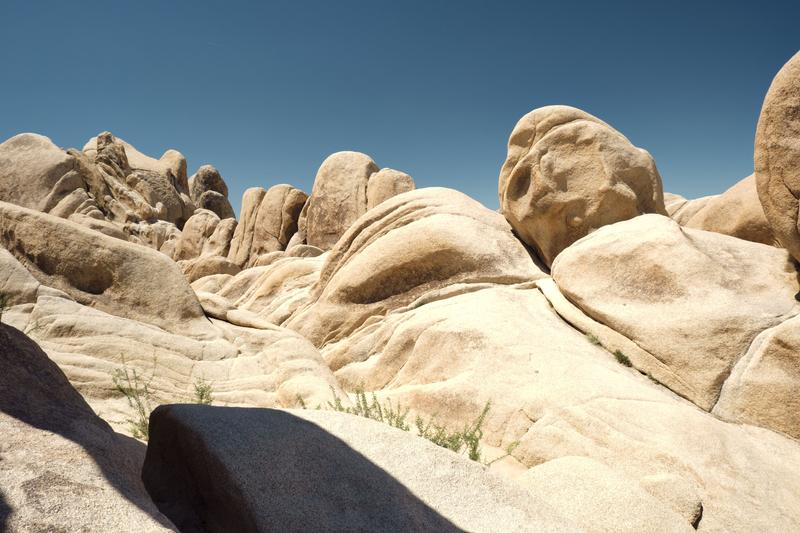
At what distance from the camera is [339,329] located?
334 inches

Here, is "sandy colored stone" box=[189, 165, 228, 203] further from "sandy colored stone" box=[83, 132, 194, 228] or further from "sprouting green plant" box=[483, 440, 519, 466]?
"sprouting green plant" box=[483, 440, 519, 466]

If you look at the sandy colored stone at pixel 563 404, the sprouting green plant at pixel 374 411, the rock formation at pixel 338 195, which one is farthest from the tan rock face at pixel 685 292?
the rock formation at pixel 338 195

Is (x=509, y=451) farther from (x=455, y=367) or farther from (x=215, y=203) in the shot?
(x=215, y=203)

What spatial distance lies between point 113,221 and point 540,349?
2938cm

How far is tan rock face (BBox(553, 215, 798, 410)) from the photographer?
533 centimetres

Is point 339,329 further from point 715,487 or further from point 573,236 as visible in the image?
point 715,487

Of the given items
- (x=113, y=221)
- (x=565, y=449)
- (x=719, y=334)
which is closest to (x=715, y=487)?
(x=565, y=449)

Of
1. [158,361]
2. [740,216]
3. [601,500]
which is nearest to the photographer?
[601,500]

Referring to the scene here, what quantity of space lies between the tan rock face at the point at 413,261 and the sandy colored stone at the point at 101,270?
233cm

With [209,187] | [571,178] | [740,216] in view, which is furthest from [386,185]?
[209,187]

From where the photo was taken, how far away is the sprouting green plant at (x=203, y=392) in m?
4.99

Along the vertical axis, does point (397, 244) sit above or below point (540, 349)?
above

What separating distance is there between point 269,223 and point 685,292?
19.4 meters

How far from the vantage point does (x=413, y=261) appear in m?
8.21
